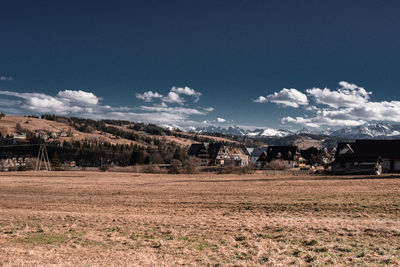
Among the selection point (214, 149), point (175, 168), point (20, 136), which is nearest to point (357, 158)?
point (175, 168)

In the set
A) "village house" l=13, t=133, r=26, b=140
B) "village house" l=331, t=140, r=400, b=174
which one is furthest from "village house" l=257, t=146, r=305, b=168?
"village house" l=13, t=133, r=26, b=140

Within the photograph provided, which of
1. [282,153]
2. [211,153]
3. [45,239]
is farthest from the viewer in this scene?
[211,153]

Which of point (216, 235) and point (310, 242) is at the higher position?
point (310, 242)

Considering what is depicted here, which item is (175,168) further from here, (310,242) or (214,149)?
(310,242)

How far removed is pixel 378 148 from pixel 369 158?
9.87ft

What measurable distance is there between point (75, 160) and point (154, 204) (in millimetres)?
110989

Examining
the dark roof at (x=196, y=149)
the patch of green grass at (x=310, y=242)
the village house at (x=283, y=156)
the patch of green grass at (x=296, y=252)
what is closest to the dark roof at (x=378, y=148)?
the village house at (x=283, y=156)

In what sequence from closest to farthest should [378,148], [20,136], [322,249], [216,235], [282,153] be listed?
[322,249]
[216,235]
[378,148]
[282,153]
[20,136]

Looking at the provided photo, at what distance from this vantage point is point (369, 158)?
57031 mm

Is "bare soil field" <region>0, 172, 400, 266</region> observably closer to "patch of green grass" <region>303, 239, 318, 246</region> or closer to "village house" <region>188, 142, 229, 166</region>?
"patch of green grass" <region>303, 239, 318, 246</region>

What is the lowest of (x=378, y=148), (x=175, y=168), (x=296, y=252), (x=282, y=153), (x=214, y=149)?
(x=175, y=168)

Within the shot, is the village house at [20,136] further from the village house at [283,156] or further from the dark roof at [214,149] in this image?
the village house at [283,156]

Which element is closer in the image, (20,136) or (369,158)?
(369,158)

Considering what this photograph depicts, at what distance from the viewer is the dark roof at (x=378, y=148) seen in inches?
2173
